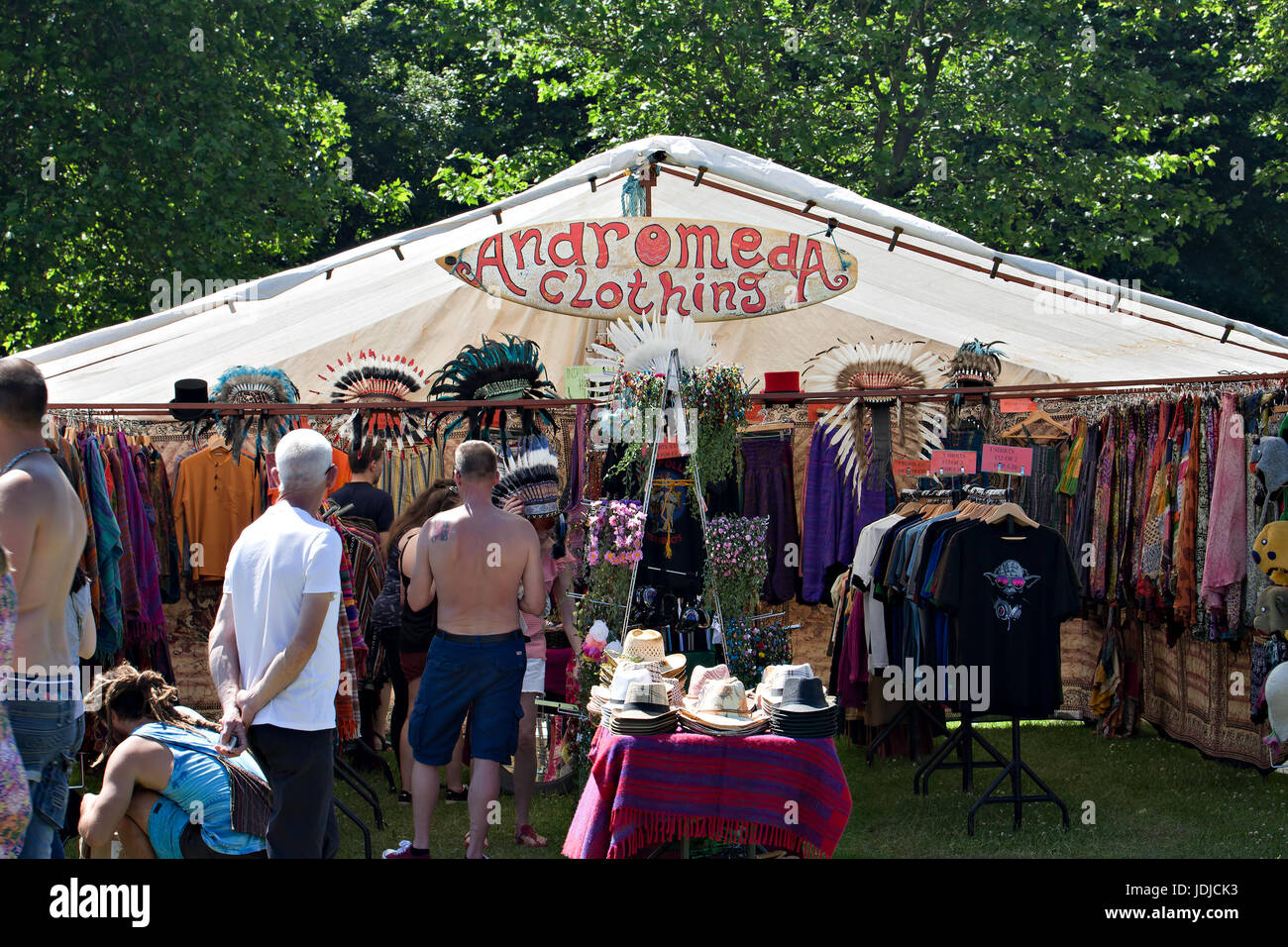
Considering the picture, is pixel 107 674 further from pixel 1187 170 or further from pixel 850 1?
pixel 1187 170

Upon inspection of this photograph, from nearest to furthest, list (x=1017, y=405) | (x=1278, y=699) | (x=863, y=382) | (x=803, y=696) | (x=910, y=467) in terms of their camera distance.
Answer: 1. (x=803, y=696)
2. (x=1278, y=699)
3. (x=863, y=382)
4. (x=910, y=467)
5. (x=1017, y=405)

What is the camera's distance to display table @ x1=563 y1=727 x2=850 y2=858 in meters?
4.78

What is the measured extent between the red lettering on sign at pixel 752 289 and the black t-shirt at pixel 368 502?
2.48 meters

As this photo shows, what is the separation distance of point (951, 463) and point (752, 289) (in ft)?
5.17

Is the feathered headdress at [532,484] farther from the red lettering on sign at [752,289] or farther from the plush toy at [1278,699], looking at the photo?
the plush toy at [1278,699]

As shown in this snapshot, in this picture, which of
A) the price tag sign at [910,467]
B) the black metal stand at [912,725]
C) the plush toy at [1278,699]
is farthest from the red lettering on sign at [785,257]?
the plush toy at [1278,699]

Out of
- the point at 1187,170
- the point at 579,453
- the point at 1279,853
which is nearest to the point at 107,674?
the point at 579,453

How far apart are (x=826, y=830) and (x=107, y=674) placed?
2.74 metres

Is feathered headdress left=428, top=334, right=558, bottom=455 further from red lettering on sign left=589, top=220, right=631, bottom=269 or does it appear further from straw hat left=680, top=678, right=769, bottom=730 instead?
straw hat left=680, top=678, right=769, bottom=730

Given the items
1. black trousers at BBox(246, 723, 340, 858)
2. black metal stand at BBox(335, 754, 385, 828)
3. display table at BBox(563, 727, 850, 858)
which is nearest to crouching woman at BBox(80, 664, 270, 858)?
black trousers at BBox(246, 723, 340, 858)

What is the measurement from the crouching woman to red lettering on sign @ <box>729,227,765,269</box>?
3.74 m

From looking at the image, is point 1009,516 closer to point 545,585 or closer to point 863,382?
point 863,382

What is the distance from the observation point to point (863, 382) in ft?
27.0

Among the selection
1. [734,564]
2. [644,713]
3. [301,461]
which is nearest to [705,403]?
A: [734,564]
